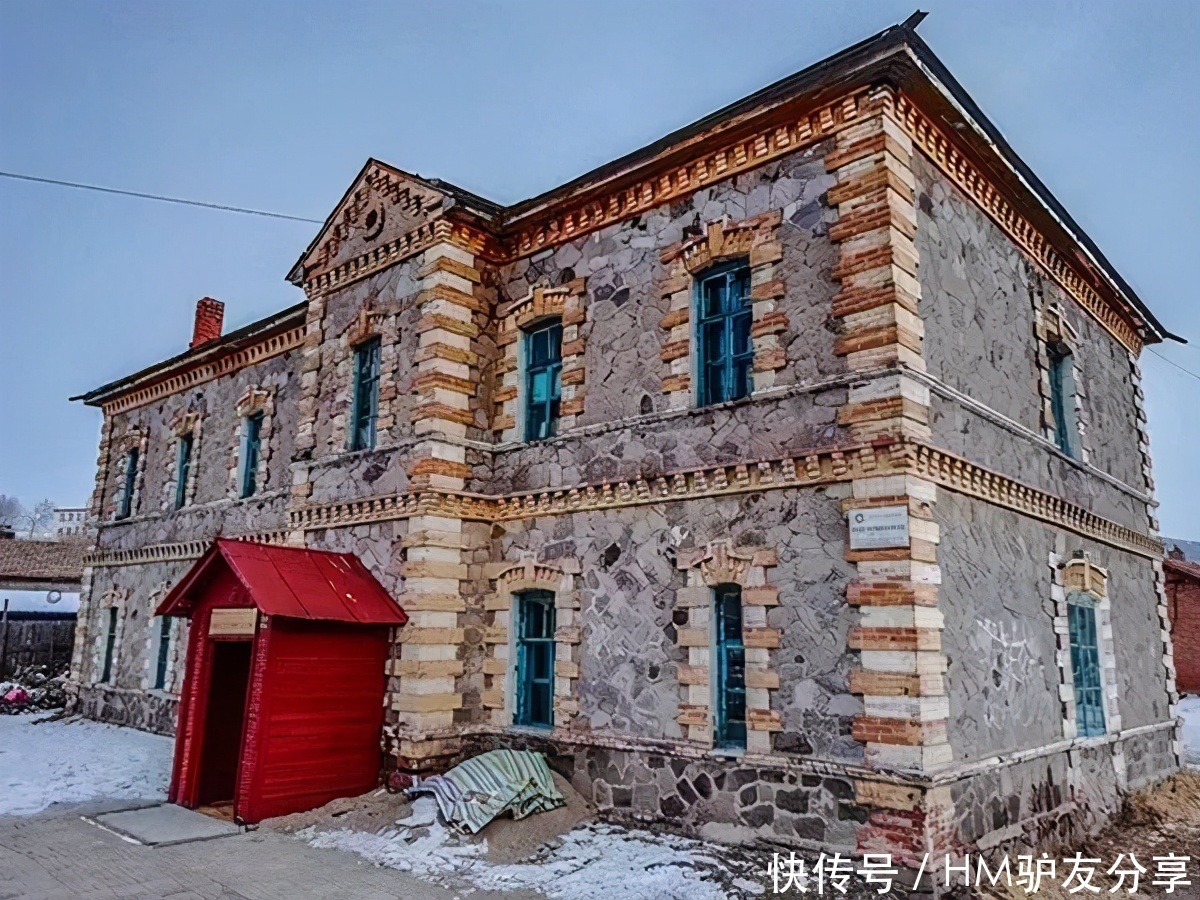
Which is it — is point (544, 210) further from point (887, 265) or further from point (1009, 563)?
point (1009, 563)

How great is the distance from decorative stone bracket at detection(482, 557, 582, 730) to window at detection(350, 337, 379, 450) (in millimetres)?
3088

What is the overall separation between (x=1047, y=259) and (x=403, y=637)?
10224 mm

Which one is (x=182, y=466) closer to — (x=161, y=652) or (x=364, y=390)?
(x=161, y=652)

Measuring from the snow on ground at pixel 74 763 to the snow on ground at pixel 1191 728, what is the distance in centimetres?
1711

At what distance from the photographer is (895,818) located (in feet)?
25.3

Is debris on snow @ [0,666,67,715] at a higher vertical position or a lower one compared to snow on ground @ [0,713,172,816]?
higher

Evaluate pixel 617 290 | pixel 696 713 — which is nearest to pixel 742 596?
pixel 696 713

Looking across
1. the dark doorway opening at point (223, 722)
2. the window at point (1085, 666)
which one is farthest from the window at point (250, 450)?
the window at point (1085, 666)

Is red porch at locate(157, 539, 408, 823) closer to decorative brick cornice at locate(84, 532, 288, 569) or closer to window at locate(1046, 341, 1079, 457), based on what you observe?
decorative brick cornice at locate(84, 532, 288, 569)

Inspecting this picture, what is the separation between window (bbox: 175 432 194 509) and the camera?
18812 millimetres

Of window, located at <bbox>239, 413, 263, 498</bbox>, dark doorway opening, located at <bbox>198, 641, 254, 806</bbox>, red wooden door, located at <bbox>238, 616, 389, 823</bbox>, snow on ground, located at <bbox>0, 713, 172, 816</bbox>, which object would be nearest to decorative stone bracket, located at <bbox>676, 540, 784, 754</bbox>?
red wooden door, located at <bbox>238, 616, 389, 823</bbox>

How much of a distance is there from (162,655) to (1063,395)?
1715 cm

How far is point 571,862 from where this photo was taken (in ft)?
28.3

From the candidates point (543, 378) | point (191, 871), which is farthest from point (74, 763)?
point (543, 378)
